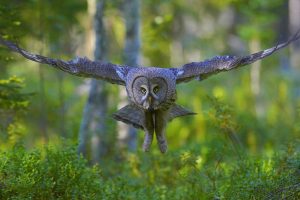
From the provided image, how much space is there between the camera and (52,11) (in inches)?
698

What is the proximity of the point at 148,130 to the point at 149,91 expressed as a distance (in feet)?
2.63

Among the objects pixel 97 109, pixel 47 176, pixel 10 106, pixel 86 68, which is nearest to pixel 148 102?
pixel 86 68

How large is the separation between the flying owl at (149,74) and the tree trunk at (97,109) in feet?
10.4

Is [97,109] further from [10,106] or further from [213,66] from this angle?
[213,66]

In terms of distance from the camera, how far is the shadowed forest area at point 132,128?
1009cm

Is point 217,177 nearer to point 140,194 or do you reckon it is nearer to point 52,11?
point 140,194

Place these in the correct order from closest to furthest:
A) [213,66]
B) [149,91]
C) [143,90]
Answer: [149,91] → [143,90] → [213,66]

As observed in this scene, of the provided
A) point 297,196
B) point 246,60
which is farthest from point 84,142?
point 297,196

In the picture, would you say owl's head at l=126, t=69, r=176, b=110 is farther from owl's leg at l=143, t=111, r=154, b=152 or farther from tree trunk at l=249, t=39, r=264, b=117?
tree trunk at l=249, t=39, r=264, b=117

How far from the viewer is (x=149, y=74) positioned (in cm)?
1012

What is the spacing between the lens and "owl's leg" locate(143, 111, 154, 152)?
10.4 metres

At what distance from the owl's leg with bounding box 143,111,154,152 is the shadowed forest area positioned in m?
0.54

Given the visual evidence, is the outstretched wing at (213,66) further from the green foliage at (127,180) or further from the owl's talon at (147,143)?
the green foliage at (127,180)

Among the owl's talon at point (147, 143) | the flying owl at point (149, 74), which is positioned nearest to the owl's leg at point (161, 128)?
the flying owl at point (149, 74)
